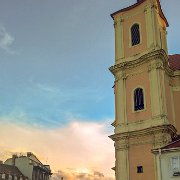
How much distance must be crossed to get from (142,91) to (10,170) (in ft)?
142

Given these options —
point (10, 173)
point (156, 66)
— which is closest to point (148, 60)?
point (156, 66)

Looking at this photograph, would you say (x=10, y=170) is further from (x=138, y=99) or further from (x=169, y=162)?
(x=169, y=162)

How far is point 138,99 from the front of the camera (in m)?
43.2

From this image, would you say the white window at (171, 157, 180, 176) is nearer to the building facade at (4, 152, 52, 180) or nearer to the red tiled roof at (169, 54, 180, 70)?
the red tiled roof at (169, 54, 180, 70)

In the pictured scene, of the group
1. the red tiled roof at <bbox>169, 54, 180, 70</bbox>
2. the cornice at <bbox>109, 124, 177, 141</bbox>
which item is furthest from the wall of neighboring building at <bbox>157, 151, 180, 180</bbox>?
the red tiled roof at <bbox>169, 54, 180, 70</bbox>

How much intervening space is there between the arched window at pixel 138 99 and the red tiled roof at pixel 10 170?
133 ft

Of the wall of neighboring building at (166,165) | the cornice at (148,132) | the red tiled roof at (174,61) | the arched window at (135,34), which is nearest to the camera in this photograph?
the wall of neighboring building at (166,165)

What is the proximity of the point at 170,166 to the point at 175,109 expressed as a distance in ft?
38.2

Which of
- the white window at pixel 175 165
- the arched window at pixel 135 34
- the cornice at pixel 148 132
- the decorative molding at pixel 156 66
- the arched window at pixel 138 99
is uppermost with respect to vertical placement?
the arched window at pixel 135 34

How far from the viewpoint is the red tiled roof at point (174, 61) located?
156 ft

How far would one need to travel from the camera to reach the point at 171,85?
4525 centimetres

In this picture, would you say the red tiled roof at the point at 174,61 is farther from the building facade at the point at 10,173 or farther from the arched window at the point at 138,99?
the building facade at the point at 10,173

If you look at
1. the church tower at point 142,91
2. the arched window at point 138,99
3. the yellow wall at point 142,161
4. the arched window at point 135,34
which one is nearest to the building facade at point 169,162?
the church tower at point 142,91

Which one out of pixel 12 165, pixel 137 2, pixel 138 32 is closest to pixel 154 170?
pixel 138 32
